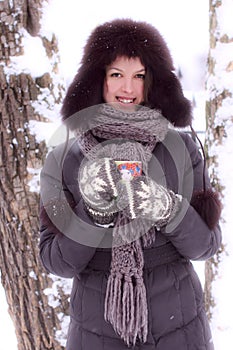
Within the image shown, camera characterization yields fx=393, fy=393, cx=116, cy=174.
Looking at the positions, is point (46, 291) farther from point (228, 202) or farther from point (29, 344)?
point (228, 202)

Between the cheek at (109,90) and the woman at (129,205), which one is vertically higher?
the cheek at (109,90)

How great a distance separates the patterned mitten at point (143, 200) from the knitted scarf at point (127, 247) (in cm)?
10

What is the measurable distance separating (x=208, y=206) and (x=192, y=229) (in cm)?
14

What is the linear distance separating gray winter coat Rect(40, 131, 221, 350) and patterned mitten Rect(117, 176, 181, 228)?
83 mm

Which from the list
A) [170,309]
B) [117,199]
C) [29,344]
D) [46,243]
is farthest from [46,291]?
[117,199]

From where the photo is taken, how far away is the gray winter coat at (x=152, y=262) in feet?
4.40

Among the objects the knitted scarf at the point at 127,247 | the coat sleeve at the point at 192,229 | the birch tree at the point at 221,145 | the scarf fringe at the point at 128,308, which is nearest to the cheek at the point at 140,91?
the knitted scarf at the point at 127,247

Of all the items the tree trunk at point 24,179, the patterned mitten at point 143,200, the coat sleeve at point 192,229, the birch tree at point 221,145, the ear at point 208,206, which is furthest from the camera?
the birch tree at point 221,145

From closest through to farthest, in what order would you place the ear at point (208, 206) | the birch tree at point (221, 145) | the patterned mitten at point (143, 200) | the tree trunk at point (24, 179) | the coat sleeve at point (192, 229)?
the patterned mitten at point (143, 200) < the coat sleeve at point (192, 229) < the ear at point (208, 206) < the tree trunk at point (24, 179) < the birch tree at point (221, 145)

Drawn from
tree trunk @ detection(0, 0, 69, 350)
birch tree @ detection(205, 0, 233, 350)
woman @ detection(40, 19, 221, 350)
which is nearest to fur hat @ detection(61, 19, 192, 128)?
woman @ detection(40, 19, 221, 350)

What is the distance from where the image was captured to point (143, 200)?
1203 mm

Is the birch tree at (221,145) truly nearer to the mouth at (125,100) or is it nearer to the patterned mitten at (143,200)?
the mouth at (125,100)

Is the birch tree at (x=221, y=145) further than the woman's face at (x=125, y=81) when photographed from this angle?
Yes

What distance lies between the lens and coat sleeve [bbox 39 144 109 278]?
1323 millimetres
